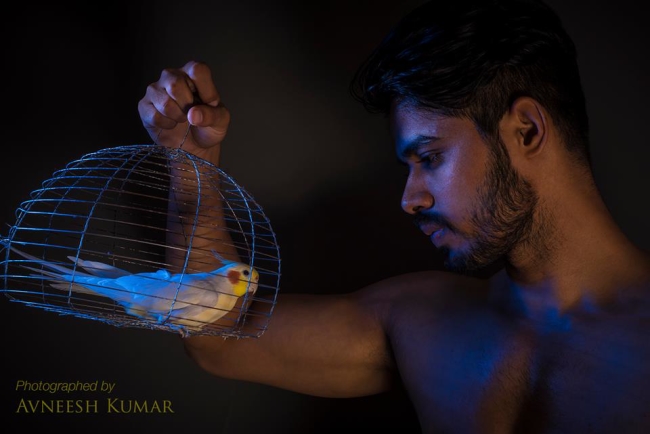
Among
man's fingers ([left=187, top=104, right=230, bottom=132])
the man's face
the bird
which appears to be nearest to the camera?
the bird

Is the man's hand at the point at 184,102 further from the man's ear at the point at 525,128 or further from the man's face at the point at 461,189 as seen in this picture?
the man's ear at the point at 525,128

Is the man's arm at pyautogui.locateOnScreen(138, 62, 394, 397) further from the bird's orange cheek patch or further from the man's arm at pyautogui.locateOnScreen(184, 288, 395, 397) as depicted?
the bird's orange cheek patch

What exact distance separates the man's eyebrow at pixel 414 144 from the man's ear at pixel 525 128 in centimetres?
14

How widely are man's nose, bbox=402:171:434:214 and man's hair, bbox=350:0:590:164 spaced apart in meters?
0.14

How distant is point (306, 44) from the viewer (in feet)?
5.50

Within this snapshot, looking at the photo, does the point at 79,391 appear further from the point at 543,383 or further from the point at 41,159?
the point at 543,383

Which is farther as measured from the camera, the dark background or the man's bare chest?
the dark background

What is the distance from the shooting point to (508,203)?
1.25 meters

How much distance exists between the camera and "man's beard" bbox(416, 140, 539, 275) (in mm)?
1236

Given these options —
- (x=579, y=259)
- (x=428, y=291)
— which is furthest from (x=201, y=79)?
(x=579, y=259)

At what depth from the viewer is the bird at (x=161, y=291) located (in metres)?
0.97

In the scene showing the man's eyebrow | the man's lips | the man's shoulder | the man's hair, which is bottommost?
the man's shoulder

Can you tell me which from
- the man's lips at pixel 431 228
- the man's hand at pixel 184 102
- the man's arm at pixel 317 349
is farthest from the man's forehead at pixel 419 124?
the man's arm at pixel 317 349

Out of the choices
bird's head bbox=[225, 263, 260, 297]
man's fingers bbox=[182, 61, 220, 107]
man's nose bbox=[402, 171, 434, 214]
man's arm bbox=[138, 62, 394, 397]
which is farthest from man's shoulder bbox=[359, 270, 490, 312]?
man's fingers bbox=[182, 61, 220, 107]
